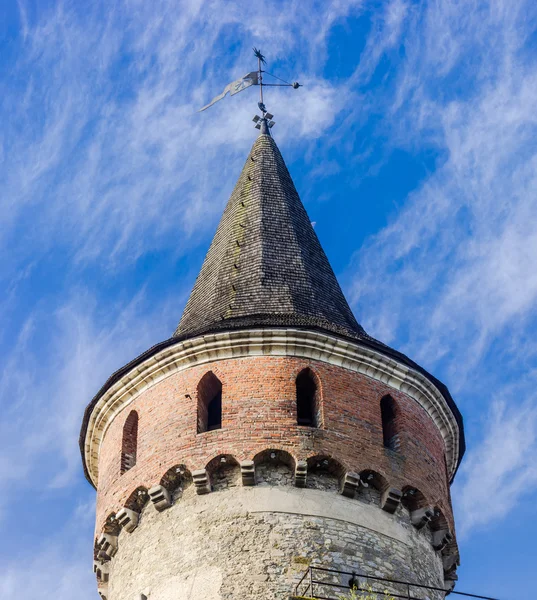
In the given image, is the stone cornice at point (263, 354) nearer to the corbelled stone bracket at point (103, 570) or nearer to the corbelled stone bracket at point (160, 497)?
the corbelled stone bracket at point (160, 497)

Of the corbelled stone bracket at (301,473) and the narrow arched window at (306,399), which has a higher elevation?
the narrow arched window at (306,399)

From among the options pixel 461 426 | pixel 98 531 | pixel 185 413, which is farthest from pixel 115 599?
pixel 461 426

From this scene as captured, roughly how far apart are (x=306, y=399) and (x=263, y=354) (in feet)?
3.74

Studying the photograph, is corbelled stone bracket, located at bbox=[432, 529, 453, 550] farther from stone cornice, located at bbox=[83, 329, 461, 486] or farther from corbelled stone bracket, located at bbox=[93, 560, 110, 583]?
corbelled stone bracket, located at bbox=[93, 560, 110, 583]

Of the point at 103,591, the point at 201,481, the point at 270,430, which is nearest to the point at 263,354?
the point at 270,430

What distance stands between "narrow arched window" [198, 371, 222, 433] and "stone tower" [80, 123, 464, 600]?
0.13ft

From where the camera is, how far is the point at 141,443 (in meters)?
22.7

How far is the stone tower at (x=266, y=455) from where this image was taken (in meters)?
20.4

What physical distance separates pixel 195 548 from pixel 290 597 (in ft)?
6.71

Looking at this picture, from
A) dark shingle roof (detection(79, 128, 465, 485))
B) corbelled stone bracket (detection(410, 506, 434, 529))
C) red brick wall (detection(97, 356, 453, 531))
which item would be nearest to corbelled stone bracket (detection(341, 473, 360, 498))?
red brick wall (detection(97, 356, 453, 531))

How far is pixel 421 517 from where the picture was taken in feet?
71.8

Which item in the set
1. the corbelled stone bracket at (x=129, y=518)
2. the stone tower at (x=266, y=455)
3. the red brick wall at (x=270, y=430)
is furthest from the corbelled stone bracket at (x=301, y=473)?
the corbelled stone bracket at (x=129, y=518)

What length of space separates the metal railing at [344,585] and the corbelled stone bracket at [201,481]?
2.40m

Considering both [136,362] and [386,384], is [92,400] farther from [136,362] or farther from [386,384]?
[386,384]
